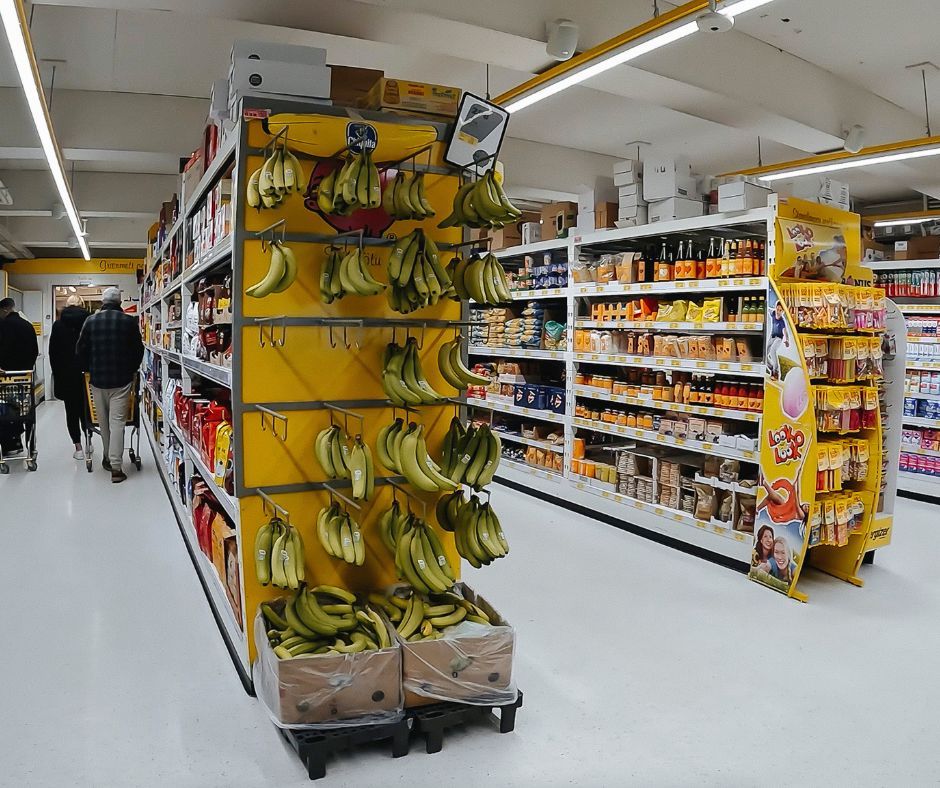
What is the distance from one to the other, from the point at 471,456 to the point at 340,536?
0.67m

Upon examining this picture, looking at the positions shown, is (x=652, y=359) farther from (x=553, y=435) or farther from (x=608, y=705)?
(x=608, y=705)

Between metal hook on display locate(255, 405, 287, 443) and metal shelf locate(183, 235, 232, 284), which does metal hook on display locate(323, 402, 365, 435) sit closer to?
metal hook on display locate(255, 405, 287, 443)

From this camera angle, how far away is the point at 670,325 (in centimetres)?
571

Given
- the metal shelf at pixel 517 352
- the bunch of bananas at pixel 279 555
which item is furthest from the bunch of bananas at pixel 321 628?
the metal shelf at pixel 517 352

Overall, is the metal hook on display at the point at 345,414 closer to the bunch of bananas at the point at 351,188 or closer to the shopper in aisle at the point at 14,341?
the bunch of bananas at the point at 351,188

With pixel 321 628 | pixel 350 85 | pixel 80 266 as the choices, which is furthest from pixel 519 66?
pixel 80 266

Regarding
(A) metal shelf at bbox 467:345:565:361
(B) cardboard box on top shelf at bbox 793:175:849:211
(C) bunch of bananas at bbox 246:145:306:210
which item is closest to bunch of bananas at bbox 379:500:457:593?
(C) bunch of bananas at bbox 246:145:306:210

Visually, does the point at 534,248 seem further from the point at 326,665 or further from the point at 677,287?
the point at 326,665

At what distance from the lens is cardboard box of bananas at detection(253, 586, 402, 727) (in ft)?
9.04

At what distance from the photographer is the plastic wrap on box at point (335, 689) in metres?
2.75

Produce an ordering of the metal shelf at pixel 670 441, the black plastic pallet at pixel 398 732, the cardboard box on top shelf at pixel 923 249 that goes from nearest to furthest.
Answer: the black plastic pallet at pixel 398 732 → the metal shelf at pixel 670 441 → the cardboard box on top shelf at pixel 923 249

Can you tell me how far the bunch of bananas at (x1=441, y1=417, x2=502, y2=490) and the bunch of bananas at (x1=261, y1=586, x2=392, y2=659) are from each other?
2.27ft

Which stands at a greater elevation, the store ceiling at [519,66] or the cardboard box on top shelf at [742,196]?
the store ceiling at [519,66]

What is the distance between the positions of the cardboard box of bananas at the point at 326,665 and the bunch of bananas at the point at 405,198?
1661 mm
